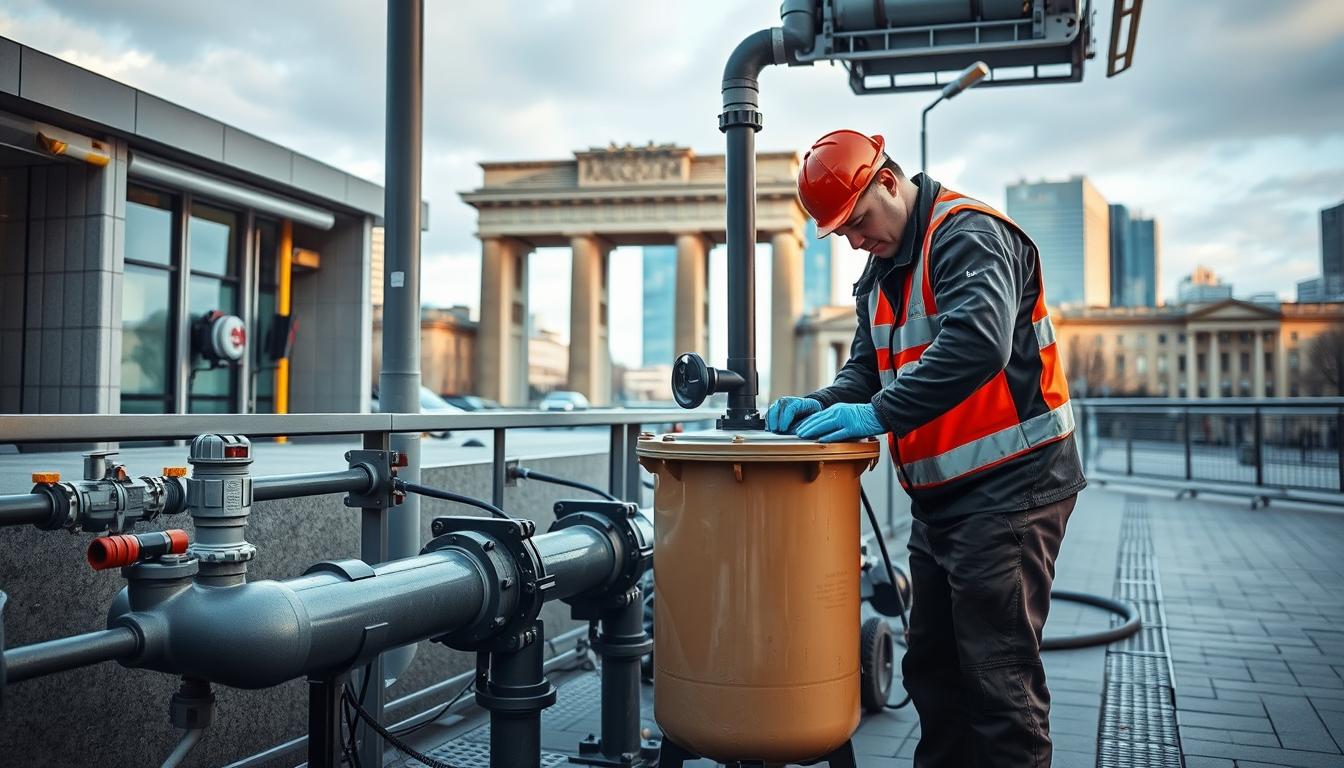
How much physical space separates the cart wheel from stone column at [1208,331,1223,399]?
97.1 m

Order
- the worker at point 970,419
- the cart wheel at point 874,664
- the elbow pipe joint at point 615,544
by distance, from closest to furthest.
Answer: the worker at point 970,419 → the elbow pipe joint at point 615,544 → the cart wheel at point 874,664

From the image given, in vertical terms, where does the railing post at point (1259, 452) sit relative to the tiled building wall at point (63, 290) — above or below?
below

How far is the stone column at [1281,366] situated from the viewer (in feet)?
284

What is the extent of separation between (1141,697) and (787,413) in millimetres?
2918

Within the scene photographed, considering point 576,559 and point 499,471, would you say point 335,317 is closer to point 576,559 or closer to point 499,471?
point 499,471

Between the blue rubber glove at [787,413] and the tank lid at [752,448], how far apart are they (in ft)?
0.29

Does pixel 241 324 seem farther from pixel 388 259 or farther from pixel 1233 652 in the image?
pixel 1233 652

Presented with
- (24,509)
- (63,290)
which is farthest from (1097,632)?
(63,290)

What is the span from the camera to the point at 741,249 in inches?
167

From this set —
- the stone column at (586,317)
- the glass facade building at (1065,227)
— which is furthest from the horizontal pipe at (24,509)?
the glass facade building at (1065,227)

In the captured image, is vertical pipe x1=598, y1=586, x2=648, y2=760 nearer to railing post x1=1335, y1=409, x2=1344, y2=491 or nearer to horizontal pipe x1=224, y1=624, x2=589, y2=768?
horizontal pipe x1=224, y1=624, x2=589, y2=768

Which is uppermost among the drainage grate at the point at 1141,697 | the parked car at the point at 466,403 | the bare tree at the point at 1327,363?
the bare tree at the point at 1327,363

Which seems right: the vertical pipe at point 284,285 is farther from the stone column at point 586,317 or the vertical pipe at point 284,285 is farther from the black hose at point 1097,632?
the stone column at point 586,317

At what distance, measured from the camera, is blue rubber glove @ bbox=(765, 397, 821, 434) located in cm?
295
